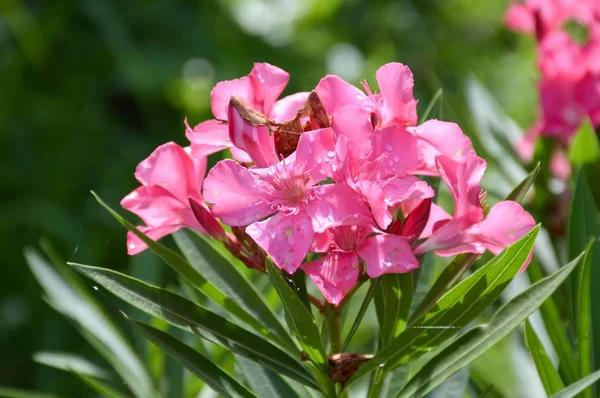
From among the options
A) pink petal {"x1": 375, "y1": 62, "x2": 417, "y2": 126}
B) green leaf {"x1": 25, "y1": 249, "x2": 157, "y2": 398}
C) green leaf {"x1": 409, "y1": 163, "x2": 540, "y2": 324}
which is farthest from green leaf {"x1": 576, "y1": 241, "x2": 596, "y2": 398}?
green leaf {"x1": 25, "y1": 249, "x2": 157, "y2": 398}

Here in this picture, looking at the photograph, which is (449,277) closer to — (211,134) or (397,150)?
(397,150)

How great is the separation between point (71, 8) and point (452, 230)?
230cm

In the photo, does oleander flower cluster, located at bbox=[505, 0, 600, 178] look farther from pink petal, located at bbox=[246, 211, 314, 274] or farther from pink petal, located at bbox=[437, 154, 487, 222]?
pink petal, located at bbox=[246, 211, 314, 274]

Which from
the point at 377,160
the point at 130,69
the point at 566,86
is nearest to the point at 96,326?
the point at 377,160

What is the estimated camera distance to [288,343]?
2.40 ft

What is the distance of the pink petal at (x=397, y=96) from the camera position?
70cm

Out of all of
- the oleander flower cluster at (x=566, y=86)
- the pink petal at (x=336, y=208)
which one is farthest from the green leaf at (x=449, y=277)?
the oleander flower cluster at (x=566, y=86)

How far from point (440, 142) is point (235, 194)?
6.4 inches

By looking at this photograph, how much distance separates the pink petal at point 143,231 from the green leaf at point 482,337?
0.78ft

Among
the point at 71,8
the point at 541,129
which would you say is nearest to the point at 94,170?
the point at 71,8

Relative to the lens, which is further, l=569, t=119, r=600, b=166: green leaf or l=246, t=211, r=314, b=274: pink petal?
l=569, t=119, r=600, b=166: green leaf

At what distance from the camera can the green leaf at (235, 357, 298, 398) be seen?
0.79 m

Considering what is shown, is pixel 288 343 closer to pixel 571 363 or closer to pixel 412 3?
pixel 571 363

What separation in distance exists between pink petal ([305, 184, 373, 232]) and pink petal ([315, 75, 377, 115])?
2.9 inches
